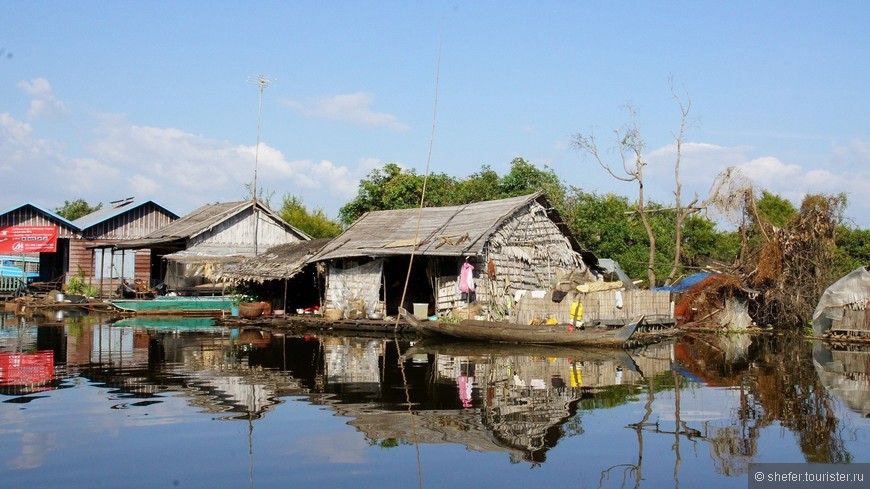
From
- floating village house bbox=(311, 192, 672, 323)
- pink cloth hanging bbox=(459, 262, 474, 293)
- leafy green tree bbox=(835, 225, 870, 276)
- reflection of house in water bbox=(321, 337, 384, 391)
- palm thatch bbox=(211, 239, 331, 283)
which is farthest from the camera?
leafy green tree bbox=(835, 225, 870, 276)

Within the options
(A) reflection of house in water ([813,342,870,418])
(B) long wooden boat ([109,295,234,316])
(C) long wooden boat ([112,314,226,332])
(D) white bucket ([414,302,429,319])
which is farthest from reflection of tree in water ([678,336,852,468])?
(B) long wooden boat ([109,295,234,316])

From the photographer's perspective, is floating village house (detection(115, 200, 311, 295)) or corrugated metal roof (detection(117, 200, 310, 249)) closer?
floating village house (detection(115, 200, 311, 295))

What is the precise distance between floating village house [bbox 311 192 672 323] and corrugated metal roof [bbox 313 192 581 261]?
0.03m

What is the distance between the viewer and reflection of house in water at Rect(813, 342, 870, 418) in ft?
35.7

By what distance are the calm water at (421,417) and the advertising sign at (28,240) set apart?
20621mm

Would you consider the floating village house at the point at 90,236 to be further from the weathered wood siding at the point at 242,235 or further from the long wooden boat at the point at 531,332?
the long wooden boat at the point at 531,332

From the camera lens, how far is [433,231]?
74.9 feet

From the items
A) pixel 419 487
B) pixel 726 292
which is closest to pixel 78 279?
pixel 726 292

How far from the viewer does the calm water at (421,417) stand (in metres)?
7.37

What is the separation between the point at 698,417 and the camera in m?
9.73

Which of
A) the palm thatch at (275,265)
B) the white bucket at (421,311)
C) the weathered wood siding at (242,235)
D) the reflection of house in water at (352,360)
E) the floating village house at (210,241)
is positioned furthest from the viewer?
the weathered wood siding at (242,235)

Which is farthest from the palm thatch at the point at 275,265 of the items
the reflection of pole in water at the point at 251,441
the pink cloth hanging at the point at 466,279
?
the reflection of pole in water at the point at 251,441

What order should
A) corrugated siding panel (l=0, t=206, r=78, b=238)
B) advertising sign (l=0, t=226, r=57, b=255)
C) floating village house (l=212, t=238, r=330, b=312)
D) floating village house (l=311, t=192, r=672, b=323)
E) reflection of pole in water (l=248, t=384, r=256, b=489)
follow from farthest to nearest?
corrugated siding panel (l=0, t=206, r=78, b=238) < advertising sign (l=0, t=226, r=57, b=255) < floating village house (l=212, t=238, r=330, b=312) < floating village house (l=311, t=192, r=672, b=323) < reflection of pole in water (l=248, t=384, r=256, b=489)

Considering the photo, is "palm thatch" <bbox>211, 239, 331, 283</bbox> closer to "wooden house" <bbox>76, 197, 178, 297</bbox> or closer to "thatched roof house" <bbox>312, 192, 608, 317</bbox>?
"thatched roof house" <bbox>312, 192, 608, 317</bbox>
